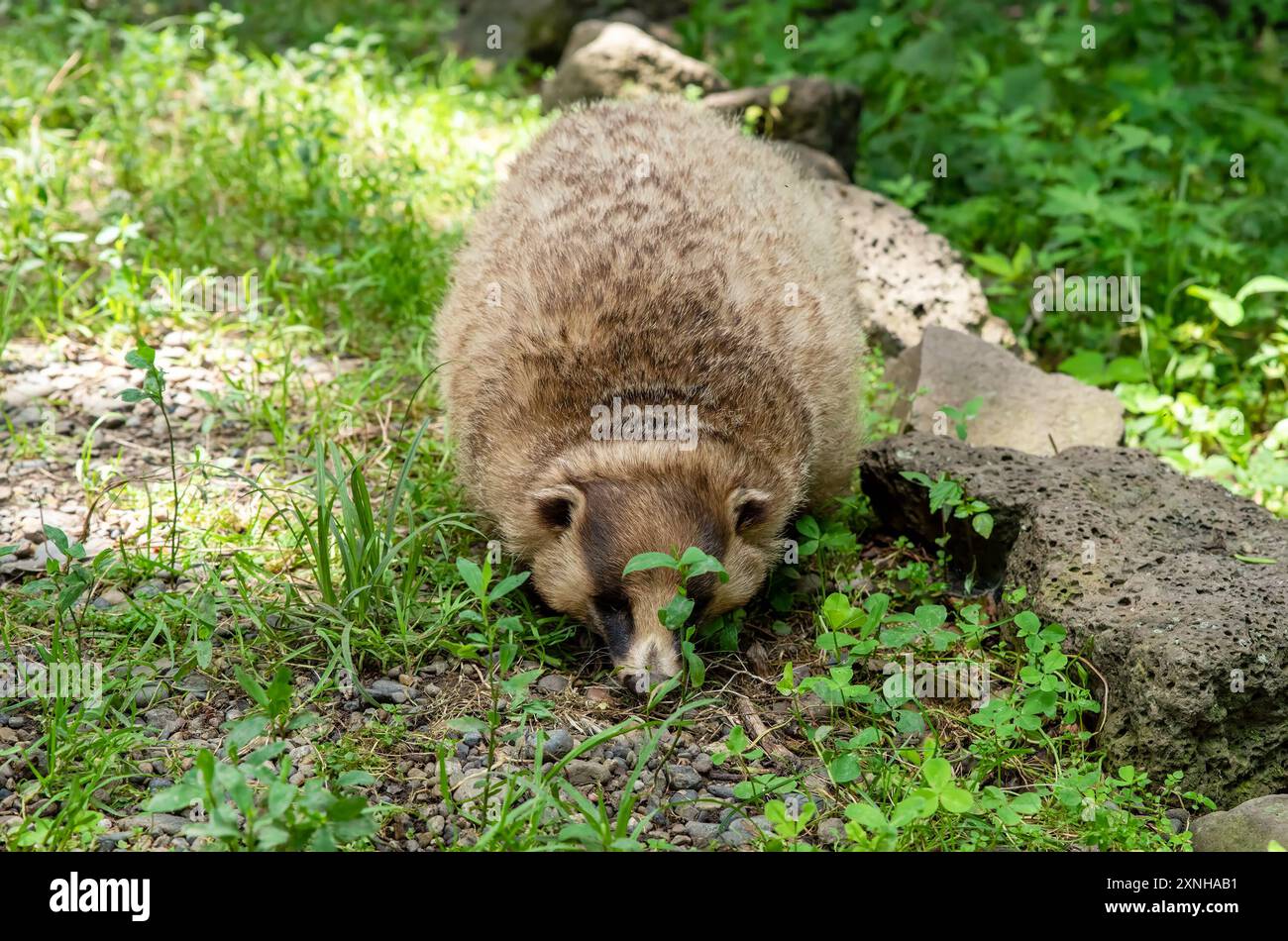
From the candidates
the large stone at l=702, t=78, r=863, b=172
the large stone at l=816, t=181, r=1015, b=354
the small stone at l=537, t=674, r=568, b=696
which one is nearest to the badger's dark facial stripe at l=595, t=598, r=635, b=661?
the small stone at l=537, t=674, r=568, b=696

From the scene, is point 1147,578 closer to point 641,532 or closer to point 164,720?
point 641,532

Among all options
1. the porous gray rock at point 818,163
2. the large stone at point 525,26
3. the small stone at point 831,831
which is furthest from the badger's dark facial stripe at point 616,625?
the large stone at point 525,26

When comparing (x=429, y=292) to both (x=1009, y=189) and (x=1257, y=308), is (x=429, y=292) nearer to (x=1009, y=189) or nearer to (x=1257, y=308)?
(x=1009, y=189)

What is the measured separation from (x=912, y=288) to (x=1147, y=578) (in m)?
2.78

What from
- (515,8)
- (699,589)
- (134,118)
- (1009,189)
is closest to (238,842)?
(699,589)

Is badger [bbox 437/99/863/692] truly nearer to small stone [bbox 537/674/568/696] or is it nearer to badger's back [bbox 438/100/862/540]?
badger's back [bbox 438/100/862/540]

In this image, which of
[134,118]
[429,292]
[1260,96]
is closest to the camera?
[429,292]

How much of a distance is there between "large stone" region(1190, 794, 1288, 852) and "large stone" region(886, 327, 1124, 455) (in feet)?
7.68

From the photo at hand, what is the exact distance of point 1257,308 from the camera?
6.92 m

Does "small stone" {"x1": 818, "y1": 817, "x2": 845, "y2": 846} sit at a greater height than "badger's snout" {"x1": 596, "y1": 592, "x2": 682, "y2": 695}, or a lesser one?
lesser

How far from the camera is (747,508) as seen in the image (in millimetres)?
4637

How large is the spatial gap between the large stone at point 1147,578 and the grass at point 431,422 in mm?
133

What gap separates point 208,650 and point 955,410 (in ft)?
10.8

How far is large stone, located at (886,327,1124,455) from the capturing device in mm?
5926
